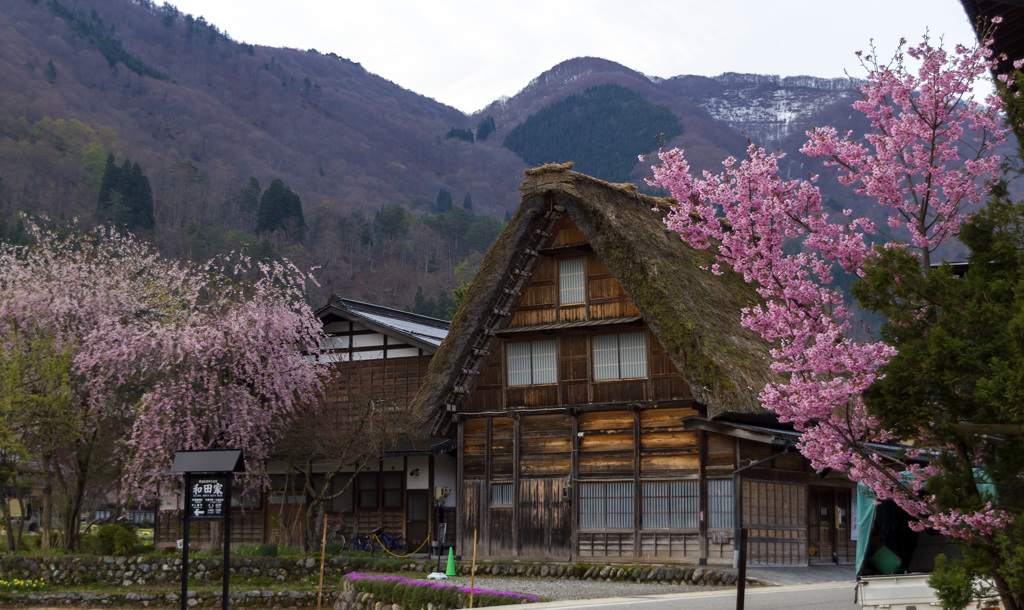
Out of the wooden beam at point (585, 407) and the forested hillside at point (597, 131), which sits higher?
the forested hillside at point (597, 131)

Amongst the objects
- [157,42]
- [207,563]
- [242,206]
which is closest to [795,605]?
[207,563]

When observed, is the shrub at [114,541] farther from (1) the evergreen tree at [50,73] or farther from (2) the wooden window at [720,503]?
(1) the evergreen tree at [50,73]

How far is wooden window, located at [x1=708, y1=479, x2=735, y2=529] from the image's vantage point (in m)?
20.2

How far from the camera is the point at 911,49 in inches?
349

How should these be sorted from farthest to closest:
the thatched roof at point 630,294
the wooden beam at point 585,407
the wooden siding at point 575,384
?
1. the wooden siding at point 575,384
2. the wooden beam at point 585,407
3. the thatched roof at point 630,294

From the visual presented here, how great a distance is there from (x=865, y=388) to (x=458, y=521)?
1680 centimetres

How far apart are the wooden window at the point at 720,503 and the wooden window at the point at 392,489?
9.59m

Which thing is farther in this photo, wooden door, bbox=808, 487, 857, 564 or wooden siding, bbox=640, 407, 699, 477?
wooden door, bbox=808, 487, 857, 564

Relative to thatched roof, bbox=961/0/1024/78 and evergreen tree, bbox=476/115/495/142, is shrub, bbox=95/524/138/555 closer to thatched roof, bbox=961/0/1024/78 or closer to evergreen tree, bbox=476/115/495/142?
thatched roof, bbox=961/0/1024/78

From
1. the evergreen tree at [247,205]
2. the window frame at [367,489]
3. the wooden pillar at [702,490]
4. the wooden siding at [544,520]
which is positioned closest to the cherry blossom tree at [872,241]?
the wooden pillar at [702,490]

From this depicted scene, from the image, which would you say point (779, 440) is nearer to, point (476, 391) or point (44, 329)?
point (476, 391)

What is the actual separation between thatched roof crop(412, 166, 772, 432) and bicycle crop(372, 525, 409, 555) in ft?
13.3

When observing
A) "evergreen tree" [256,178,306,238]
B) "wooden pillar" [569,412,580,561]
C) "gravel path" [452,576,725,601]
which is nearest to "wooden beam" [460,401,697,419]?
"wooden pillar" [569,412,580,561]

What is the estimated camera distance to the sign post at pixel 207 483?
42.2 feet
